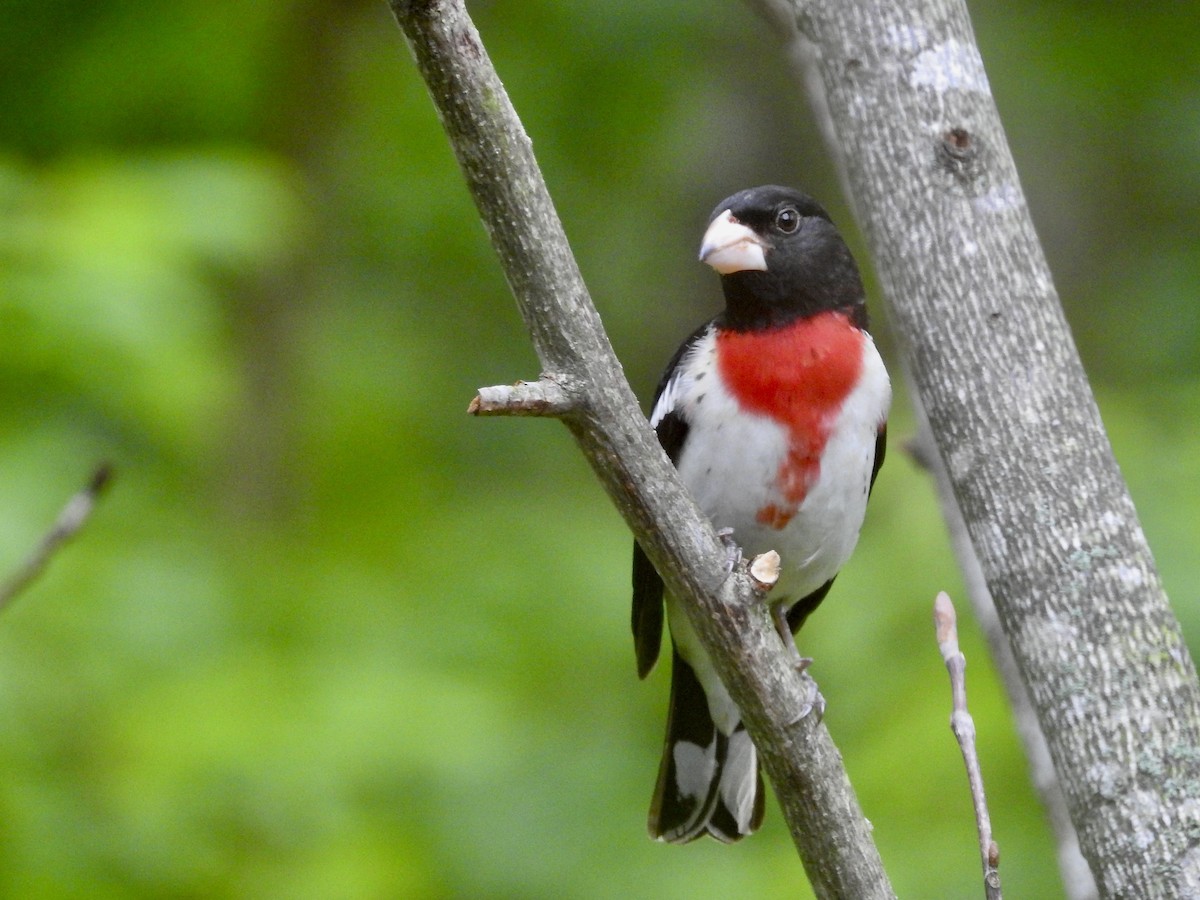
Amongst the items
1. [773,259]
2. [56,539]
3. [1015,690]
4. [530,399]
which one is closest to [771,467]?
[773,259]

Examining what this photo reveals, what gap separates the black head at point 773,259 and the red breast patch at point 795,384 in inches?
2.9

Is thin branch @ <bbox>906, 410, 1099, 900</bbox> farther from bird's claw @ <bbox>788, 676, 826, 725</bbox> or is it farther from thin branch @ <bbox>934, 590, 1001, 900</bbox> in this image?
bird's claw @ <bbox>788, 676, 826, 725</bbox>

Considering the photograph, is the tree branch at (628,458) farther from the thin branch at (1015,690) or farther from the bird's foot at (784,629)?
the bird's foot at (784,629)

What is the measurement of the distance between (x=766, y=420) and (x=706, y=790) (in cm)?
88

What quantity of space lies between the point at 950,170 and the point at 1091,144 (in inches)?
218

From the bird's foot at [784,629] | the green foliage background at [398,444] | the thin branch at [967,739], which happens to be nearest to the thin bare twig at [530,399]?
the thin branch at [967,739]

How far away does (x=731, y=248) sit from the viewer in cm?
311

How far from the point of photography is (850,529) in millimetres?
3223

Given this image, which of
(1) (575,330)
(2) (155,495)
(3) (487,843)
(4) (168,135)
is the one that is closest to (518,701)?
(3) (487,843)

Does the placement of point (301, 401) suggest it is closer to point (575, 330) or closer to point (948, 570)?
point (948, 570)

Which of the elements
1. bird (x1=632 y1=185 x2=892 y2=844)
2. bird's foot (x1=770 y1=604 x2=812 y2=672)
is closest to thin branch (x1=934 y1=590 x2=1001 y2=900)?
bird's foot (x1=770 y1=604 x2=812 y2=672)

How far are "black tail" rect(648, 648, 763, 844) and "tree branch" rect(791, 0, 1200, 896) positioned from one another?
117 cm

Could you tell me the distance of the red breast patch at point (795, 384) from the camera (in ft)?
10.1

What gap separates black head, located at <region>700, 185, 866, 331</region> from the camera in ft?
10.3
